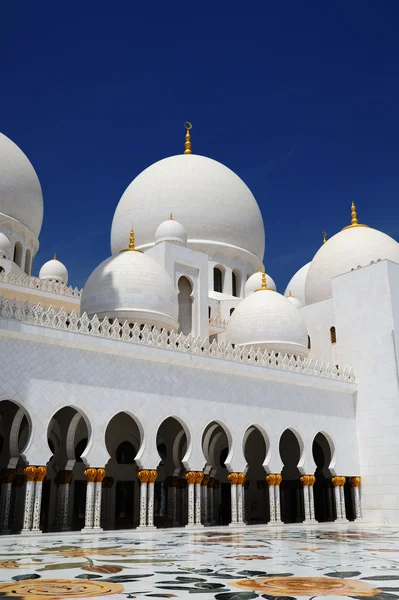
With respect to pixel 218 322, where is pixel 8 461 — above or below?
below

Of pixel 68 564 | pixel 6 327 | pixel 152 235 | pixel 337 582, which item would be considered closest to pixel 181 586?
pixel 337 582

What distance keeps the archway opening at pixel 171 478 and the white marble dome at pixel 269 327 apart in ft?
9.97

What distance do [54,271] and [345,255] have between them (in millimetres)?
10603

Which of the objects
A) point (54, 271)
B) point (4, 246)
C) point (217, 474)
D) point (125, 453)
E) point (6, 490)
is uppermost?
point (54, 271)

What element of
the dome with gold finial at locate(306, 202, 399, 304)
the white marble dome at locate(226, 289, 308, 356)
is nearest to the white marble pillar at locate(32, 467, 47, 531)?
the white marble dome at locate(226, 289, 308, 356)

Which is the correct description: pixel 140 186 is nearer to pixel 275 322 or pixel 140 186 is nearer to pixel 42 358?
pixel 275 322

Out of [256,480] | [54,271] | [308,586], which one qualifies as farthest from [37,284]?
[308,586]

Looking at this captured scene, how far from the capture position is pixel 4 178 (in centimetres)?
1995

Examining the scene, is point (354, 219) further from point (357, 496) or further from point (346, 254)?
point (357, 496)

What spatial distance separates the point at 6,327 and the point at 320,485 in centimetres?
1057

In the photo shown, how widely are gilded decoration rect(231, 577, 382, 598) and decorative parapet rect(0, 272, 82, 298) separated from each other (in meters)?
15.6

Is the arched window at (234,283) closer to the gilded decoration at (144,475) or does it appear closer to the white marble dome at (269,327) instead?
the white marble dome at (269,327)

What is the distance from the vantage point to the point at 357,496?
15.4m

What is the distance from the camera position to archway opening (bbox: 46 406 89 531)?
12.8 metres
